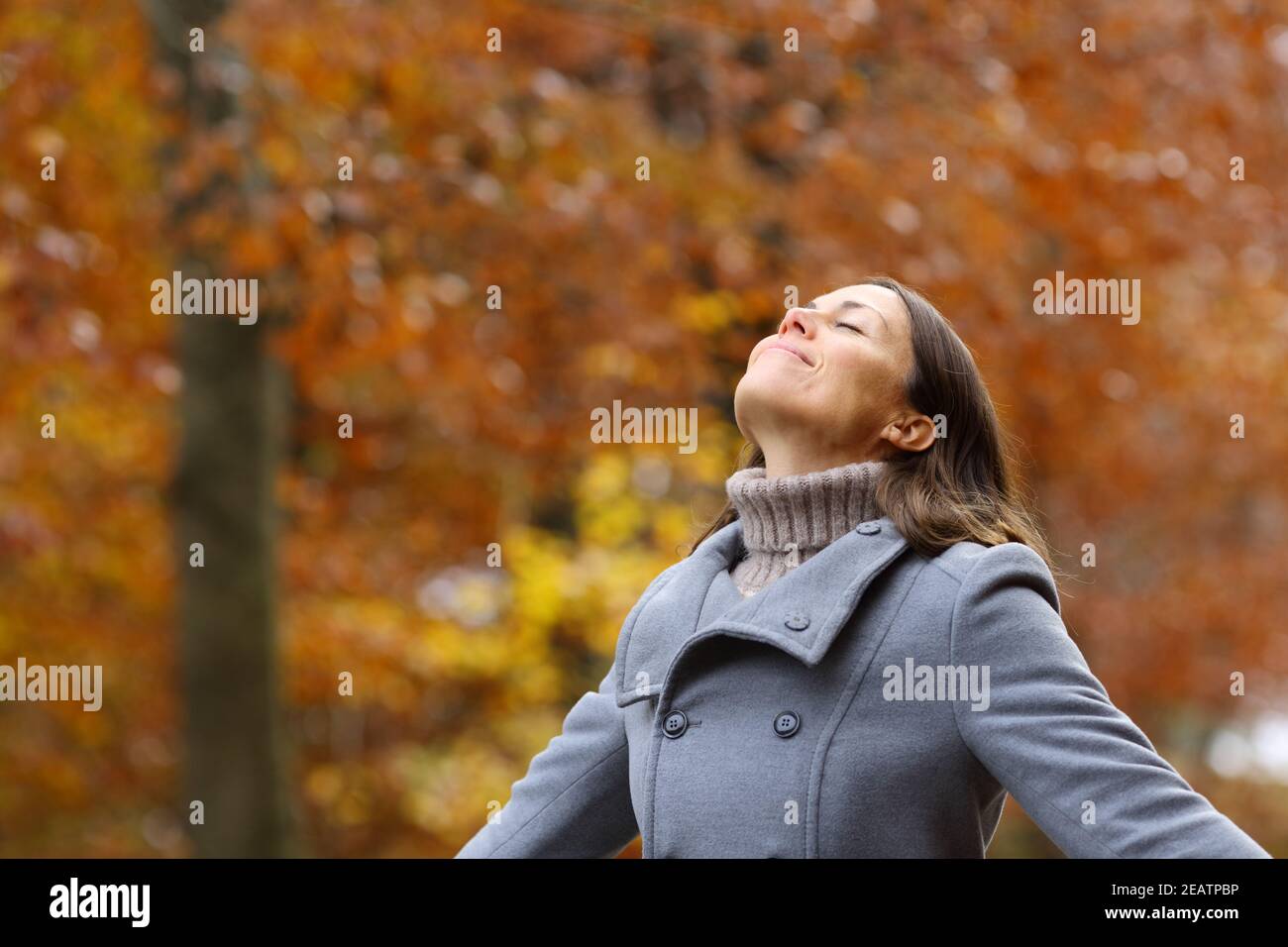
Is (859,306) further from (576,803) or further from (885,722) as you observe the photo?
(576,803)

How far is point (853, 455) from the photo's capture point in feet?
7.82

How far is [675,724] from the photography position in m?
2.22

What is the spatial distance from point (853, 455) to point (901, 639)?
0.38 m

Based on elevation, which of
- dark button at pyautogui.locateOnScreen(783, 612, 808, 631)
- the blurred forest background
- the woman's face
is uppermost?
the blurred forest background

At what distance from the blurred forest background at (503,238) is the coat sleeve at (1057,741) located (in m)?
3.26

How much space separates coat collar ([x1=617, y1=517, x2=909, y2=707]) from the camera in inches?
84.2

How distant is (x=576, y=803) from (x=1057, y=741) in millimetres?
831

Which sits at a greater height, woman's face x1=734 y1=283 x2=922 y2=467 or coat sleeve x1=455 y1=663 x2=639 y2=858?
woman's face x1=734 y1=283 x2=922 y2=467

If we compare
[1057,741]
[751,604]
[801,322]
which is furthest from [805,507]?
[1057,741]

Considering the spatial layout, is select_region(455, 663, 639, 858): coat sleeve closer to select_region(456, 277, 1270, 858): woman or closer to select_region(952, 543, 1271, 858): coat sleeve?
select_region(456, 277, 1270, 858): woman

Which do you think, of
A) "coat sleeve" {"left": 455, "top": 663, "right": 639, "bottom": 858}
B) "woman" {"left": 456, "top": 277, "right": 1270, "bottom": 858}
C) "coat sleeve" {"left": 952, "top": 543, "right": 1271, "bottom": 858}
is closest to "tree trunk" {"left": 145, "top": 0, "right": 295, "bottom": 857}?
"coat sleeve" {"left": 455, "top": 663, "right": 639, "bottom": 858}

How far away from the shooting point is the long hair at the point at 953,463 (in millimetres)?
2271

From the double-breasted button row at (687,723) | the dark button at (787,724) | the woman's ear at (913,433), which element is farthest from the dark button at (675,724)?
the woman's ear at (913,433)
